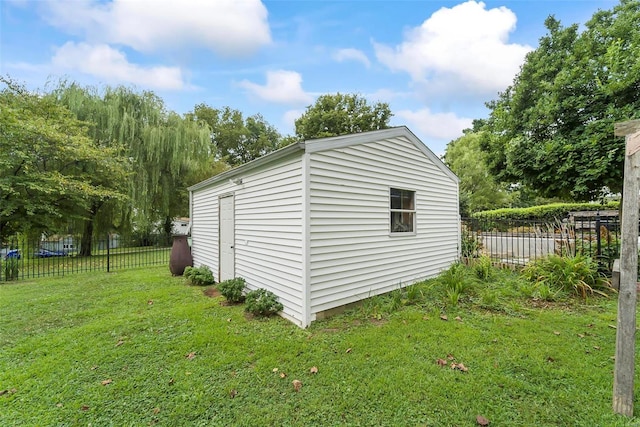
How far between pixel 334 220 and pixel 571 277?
456 centimetres

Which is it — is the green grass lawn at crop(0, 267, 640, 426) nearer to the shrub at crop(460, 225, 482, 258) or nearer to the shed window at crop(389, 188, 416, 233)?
the shed window at crop(389, 188, 416, 233)

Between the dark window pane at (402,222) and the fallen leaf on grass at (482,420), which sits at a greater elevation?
the dark window pane at (402,222)

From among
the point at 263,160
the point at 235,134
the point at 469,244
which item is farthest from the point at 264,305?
the point at 235,134

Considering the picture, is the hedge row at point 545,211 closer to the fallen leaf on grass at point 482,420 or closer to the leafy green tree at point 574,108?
the leafy green tree at point 574,108

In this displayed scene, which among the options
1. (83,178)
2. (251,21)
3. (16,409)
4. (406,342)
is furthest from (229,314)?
(83,178)

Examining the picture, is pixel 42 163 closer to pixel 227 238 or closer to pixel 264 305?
pixel 227 238

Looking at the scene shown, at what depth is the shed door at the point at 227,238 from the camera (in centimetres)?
632

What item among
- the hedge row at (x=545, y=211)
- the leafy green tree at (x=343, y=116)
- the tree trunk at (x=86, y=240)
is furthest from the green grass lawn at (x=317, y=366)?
the leafy green tree at (x=343, y=116)

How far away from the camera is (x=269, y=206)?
16.3 ft

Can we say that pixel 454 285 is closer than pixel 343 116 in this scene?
Yes

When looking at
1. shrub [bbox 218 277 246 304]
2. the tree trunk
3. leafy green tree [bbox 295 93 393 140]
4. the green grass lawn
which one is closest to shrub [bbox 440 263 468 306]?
the green grass lawn

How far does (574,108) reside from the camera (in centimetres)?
573

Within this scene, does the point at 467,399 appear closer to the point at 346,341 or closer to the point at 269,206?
the point at 346,341

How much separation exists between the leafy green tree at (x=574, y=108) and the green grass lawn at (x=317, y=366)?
2640 millimetres
